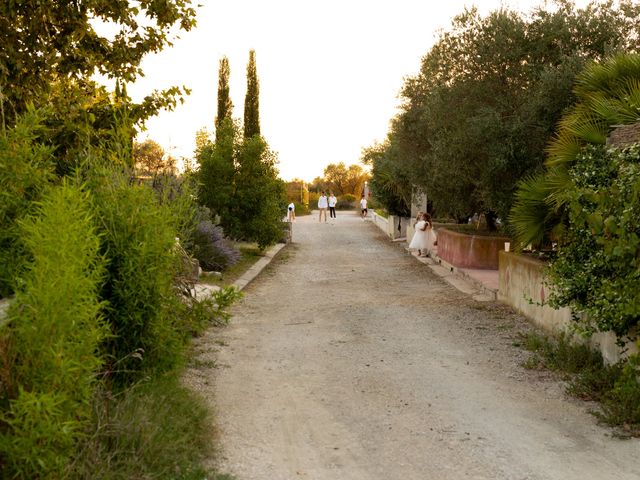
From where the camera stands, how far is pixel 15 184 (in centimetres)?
592

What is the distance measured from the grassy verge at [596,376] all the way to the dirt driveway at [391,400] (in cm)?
19

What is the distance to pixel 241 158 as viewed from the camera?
22234 millimetres

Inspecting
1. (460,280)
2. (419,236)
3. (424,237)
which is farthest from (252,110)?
(460,280)

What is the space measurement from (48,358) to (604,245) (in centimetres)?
509

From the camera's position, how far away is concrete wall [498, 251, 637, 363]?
8.20 meters

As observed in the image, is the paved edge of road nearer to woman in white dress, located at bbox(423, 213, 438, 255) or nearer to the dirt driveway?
woman in white dress, located at bbox(423, 213, 438, 255)

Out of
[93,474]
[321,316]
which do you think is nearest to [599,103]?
[321,316]

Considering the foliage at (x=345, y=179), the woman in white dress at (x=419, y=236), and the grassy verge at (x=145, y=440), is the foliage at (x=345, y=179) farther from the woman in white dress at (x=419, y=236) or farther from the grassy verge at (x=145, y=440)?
the grassy verge at (x=145, y=440)

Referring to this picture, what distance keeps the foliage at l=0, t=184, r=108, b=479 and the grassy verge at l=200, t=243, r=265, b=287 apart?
1022cm

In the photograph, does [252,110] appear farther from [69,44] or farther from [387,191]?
[69,44]

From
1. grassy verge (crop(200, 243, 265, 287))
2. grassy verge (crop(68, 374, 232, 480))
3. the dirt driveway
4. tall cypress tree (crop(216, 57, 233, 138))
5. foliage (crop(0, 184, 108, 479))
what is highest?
tall cypress tree (crop(216, 57, 233, 138))

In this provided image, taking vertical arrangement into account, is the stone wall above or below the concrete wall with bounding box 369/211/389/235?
above

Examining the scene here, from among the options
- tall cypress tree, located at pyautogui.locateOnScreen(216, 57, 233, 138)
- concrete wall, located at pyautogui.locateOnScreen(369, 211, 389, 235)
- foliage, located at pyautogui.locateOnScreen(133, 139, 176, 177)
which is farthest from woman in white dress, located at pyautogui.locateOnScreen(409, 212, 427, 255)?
tall cypress tree, located at pyautogui.locateOnScreen(216, 57, 233, 138)

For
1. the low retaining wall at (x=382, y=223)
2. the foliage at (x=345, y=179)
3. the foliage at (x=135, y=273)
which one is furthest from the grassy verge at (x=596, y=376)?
the foliage at (x=345, y=179)
